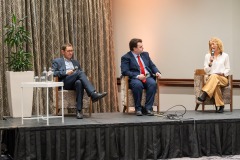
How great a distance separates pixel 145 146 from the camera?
18.6ft

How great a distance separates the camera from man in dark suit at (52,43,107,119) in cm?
618

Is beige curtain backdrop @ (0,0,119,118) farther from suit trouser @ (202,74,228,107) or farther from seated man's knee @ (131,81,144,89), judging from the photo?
suit trouser @ (202,74,228,107)

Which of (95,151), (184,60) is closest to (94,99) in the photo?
(95,151)

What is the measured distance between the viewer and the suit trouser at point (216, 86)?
22.4 feet

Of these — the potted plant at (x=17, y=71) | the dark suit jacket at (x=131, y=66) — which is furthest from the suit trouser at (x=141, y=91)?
the potted plant at (x=17, y=71)

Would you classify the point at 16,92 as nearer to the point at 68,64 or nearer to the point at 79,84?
the point at 68,64

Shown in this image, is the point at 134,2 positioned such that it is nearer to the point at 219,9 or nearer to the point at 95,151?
the point at 219,9

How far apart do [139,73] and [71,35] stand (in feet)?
5.40

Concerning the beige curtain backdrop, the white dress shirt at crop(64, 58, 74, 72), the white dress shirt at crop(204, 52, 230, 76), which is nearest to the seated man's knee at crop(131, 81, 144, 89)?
the white dress shirt at crop(64, 58, 74, 72)

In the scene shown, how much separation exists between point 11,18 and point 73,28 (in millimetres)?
1235

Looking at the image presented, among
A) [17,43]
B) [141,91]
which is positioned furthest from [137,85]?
[17,43]

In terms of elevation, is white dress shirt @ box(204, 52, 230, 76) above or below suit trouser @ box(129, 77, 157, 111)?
above

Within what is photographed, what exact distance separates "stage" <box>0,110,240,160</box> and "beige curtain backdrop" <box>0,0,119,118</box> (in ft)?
4.85

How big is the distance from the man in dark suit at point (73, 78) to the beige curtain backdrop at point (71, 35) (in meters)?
0.89
